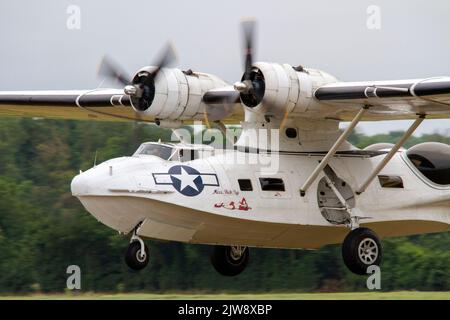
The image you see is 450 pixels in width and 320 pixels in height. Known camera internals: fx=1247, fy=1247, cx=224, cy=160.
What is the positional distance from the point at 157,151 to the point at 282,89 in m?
2.51

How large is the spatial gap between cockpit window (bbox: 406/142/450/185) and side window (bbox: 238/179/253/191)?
386 cm

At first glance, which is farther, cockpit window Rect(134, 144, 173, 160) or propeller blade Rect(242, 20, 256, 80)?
propeller blade Rect(242, 20, 256, 80)

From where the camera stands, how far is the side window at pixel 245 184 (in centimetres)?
2262

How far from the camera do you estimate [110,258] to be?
30.7 metres

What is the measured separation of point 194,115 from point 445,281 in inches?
401

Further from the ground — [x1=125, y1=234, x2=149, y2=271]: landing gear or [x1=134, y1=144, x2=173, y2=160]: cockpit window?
[x1=134, y1=144, x2=173, y2=160]: cockpit window

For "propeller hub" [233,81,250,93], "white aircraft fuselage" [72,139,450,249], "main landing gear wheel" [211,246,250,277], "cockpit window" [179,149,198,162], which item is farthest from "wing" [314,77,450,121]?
"main landing gear wheel" [211,246,250,277]

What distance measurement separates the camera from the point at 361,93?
22.1 m

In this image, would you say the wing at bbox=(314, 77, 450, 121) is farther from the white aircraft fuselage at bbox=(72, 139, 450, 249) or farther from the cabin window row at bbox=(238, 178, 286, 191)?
the cabin window row at bbox=(238, 178, 286, 191)

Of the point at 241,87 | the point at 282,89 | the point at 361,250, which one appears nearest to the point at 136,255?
the point at 241,87

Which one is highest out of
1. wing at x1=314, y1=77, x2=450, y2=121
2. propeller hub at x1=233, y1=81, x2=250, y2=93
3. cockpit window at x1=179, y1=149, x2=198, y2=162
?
propeller hub at x1=233, y1=81, x2=250, y2=93

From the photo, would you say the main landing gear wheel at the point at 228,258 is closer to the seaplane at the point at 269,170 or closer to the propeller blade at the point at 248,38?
the seaplane at the point at 269,170

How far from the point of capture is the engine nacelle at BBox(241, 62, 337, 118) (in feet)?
72.9
